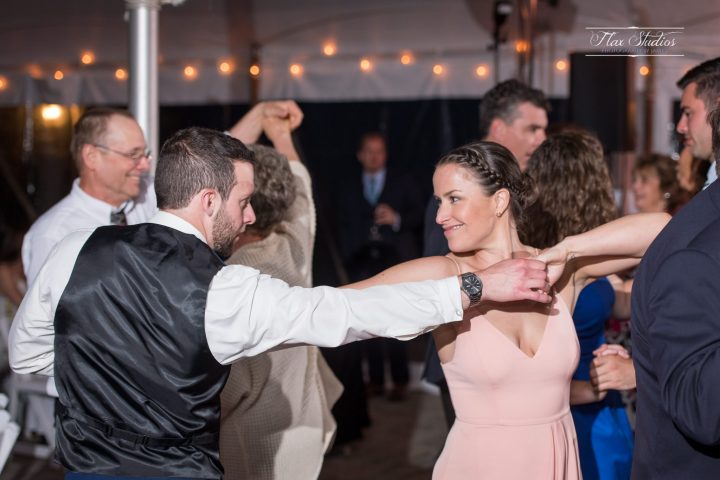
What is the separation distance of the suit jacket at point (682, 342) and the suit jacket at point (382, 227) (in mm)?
4602

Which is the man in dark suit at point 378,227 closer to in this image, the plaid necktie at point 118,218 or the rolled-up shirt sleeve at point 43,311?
the plaid necktie at point 118,218

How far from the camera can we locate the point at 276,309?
1.76 meters

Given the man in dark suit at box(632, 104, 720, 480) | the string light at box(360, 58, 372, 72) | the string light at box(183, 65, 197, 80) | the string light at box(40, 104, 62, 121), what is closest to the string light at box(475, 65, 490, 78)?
the string light at box(360, 58, 372, 72)

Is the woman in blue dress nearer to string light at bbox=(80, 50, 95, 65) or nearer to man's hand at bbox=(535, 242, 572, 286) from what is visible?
man's hand at bbox=(535, 242, 572, 286)

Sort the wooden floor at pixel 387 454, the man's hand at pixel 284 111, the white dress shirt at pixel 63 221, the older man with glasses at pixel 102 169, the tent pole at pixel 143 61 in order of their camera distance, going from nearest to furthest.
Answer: the white dress shirt at pixel 63 221 → the older man with glasses at pixel 102 169 → the man's hand at pixel 284 111 → the tent pole at pixel 143 61 → the wooden floor at pixel 387 454

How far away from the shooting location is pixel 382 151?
628 cm

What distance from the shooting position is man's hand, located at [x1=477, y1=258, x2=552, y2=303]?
186 centimetres

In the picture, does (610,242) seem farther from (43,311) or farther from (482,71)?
(482,71)

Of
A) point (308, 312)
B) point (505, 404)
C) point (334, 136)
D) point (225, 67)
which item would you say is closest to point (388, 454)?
point (334, 136)

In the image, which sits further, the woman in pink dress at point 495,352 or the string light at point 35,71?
the string light at point 35,71

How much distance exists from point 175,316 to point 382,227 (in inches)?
180

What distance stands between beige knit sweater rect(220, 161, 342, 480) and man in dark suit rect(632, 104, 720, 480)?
3.97ft

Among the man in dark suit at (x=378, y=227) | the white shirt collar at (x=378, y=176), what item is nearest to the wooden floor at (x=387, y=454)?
the man in dark suit at (x=378, y=227)

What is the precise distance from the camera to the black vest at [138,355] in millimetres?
1729
